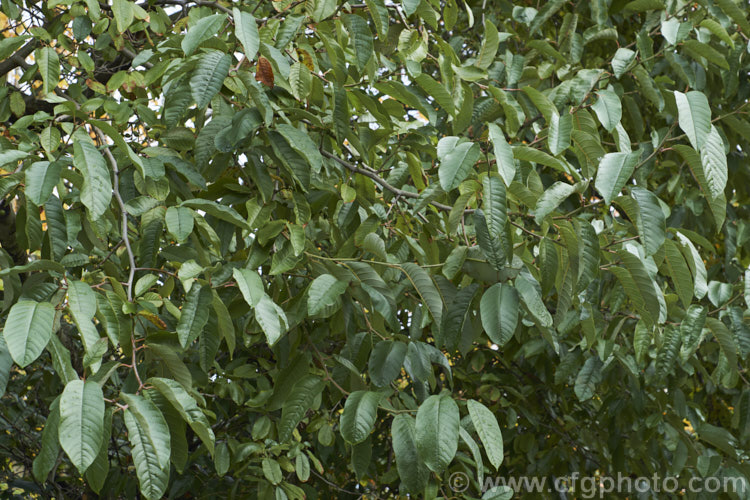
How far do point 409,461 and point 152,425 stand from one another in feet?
1.37

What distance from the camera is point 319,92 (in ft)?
4.50

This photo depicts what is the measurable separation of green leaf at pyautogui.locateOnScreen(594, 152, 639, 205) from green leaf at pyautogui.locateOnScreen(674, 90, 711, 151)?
0.09 metres

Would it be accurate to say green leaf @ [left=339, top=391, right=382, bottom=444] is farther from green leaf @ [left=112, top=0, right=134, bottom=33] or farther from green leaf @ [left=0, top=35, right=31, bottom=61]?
green leaf @ [left=0, top=35, right=31, bottom=61]

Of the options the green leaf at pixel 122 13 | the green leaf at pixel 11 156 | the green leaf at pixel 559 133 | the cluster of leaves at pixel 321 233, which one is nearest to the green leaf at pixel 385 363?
the cluster of leaves at pixel 321 233

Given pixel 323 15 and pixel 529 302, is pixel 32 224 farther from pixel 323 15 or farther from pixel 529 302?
pixel 529 302

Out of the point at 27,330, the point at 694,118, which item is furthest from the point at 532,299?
the point at 27,330

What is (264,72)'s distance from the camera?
51.2 inches

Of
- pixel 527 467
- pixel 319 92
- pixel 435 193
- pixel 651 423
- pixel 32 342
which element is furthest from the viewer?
pixel 527 467

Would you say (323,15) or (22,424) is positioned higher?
(323,15)

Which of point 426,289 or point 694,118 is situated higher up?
point 694,118

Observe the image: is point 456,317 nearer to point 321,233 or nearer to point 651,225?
point 651,225

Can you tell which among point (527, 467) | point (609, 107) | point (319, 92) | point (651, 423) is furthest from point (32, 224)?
point (527, 467)

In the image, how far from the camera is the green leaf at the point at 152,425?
856mm

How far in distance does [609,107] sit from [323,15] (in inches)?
23.2
